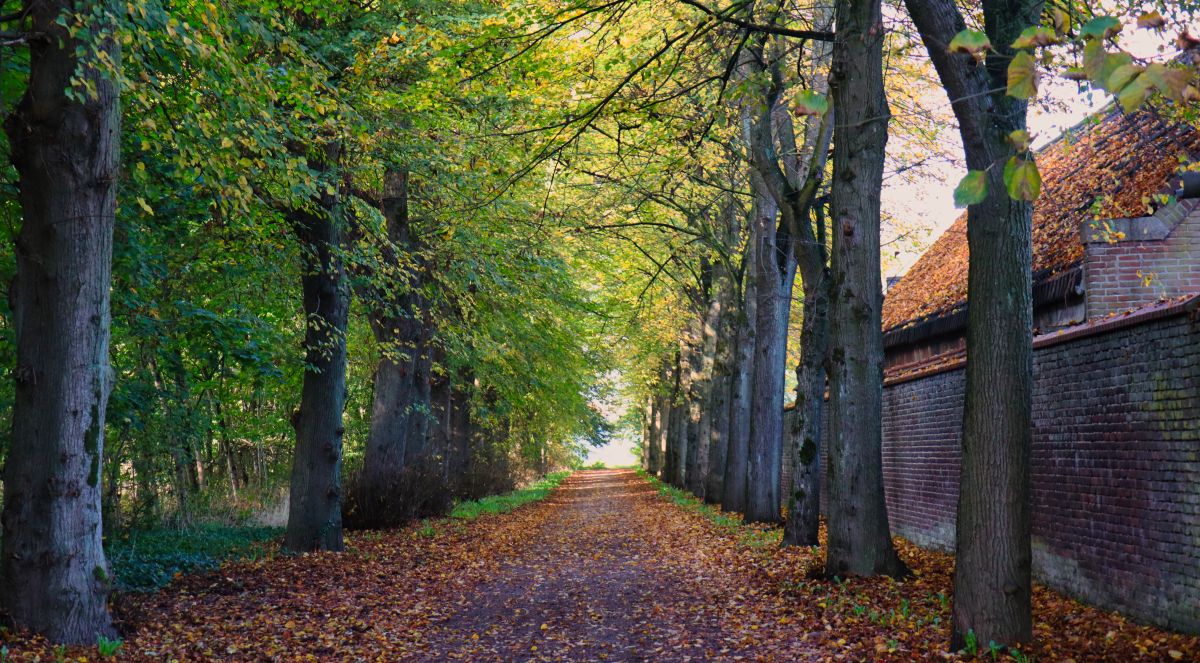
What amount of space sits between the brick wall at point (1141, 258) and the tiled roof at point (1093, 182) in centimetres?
24

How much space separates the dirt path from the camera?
758 cm

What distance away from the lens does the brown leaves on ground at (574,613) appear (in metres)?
6.90

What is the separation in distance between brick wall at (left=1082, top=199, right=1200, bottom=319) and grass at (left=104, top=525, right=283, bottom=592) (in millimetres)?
11226

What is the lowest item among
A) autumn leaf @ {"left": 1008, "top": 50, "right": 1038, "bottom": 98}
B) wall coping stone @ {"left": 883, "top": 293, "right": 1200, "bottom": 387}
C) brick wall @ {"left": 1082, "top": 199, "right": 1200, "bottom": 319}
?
wall coping stone @ {"left": 883, "top": 293, "right": 1200, "bottom": 387}

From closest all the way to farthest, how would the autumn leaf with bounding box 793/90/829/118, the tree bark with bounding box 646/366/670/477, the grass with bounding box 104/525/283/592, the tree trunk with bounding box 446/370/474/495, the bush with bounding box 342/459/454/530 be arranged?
the autumn leaf with bounding box 793/90/829/118 → the grass with bounding box 104/525/283/592 → the bush with bounding box 342/459/454/530 → the tree trunk with bounding box 446/370/474/495 → the tree bark with bounding box 646/366/670/477

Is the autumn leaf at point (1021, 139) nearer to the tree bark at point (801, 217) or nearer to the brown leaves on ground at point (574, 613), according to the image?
the brown leaves on ground at point (574, 613)

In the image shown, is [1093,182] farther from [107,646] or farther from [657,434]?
[657,434]

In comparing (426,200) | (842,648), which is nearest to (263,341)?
(426,200)

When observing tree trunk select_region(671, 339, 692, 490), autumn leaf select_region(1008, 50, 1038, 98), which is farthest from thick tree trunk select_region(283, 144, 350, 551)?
tree trunk select_region(671, 339, 692, 490)

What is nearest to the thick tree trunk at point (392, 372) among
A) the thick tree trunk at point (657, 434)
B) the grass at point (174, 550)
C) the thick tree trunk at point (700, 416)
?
the grass at point (174, 550)

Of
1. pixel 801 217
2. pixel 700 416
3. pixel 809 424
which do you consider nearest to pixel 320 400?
pixel 809 424

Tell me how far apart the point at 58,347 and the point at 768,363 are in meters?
12.5

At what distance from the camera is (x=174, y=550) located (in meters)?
11.9

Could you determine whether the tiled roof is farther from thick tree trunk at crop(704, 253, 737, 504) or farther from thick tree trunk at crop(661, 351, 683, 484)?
thick tree trunk at crop(661, 351, 683, 484)
